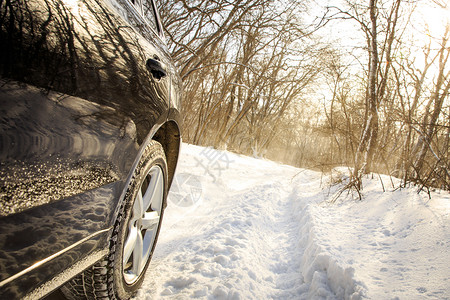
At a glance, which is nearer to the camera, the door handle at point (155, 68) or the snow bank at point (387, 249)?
the door handle at point (155, 68)

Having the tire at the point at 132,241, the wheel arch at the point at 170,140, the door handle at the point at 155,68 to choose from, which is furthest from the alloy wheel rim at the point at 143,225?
the door handle at the point at 155,68

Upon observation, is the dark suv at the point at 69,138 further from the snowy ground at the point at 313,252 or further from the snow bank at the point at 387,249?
the snow bank at the point at 387,249

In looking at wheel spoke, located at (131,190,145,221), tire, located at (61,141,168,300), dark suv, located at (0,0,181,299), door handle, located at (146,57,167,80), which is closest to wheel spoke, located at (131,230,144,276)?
tire, located at (61,141,168,300)

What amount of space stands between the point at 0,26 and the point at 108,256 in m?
0.87

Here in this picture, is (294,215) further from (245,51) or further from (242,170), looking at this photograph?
(245,51)

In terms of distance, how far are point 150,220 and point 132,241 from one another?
0.19 meters

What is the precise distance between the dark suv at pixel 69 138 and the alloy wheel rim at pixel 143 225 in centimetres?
19

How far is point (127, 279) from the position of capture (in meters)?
1.23

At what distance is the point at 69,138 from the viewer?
650 mm

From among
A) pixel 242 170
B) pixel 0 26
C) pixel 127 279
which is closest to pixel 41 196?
pixel 0 26

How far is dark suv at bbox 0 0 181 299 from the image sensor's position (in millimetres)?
509

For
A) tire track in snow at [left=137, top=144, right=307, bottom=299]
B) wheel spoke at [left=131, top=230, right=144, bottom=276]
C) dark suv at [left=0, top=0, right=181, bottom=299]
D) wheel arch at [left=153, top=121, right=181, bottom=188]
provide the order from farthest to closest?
wheel arch at [left=153, top=121, right=181, bottom=188]
tire track in snow at [left=137, top=144, right=307, bottom=299]
wheel spoke at [left=131, top=230, right=144, bottom=276]
dark suv at [left=0, top=0, right=181, bottom=299]

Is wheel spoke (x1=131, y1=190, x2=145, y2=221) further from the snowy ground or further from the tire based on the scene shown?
the snowy ground

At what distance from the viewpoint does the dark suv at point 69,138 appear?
20.0 inches
